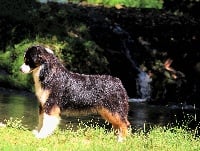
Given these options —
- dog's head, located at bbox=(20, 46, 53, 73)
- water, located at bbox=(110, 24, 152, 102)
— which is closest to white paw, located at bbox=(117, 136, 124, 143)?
dog's head, located at bbox=(20, 46, 53, 73)

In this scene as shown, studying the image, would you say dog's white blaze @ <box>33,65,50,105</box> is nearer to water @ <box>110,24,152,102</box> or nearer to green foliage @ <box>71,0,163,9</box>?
water @ <box>110,24,152,102</box>

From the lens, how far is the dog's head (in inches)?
368

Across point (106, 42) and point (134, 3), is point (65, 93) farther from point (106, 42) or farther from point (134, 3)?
point (134, 3)

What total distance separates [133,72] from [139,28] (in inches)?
162

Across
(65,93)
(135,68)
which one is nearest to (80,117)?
(65,93)

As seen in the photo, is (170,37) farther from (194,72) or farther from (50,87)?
(50,87)

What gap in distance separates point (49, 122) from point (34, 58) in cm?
111

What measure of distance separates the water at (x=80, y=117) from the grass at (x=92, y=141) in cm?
235

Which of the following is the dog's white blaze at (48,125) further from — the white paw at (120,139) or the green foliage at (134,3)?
the green foliage at (134,3)

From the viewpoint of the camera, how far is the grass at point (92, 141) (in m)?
8.48

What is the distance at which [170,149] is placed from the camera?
9133mm

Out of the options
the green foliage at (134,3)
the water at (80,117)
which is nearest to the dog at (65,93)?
the water at (80,117)

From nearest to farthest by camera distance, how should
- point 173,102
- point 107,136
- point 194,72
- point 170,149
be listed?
point 170,149
point 107,136
point 173,102
point 194,72

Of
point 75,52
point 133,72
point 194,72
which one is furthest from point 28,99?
point 194,72
